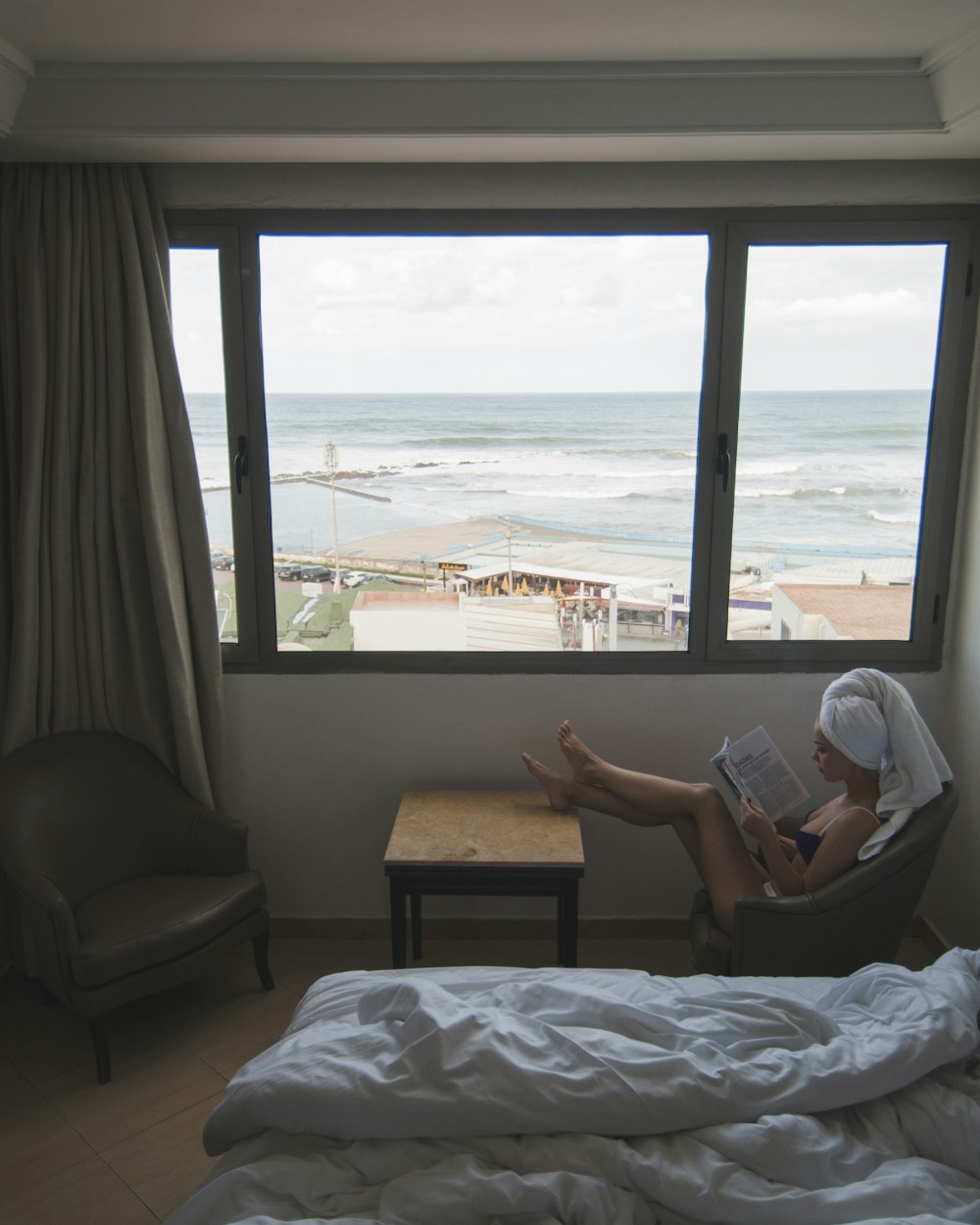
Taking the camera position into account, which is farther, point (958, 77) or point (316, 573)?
point (316, 573)

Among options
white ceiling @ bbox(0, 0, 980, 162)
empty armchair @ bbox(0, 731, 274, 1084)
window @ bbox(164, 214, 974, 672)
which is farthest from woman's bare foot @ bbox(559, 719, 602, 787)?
white ceiling @ bbox(0, 0, 980, 162)

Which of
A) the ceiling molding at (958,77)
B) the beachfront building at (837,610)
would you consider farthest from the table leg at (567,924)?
the ceiling molding at (958,77)

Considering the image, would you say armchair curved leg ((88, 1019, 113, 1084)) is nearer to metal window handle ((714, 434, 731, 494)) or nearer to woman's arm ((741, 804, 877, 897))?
woman's arm ((741, 804, 877, 897))

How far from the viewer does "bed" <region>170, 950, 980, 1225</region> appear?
1449mm

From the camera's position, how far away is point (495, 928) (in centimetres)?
325

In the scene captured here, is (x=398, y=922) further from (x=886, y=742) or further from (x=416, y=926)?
(x=886, y=742)

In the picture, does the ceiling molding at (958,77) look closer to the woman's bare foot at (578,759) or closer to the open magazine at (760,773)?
the open magazine at (760,773)

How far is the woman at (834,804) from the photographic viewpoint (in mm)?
2436

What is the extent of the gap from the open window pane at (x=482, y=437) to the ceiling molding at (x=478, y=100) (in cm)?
50

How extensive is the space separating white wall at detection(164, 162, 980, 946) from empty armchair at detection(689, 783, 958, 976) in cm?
68

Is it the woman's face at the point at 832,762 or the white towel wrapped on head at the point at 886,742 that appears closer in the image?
the white towel wrapped on head at the point at 886,742

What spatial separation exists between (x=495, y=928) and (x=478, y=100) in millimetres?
2548

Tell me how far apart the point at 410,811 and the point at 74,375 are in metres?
1.66

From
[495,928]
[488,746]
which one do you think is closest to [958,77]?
[488,746]
